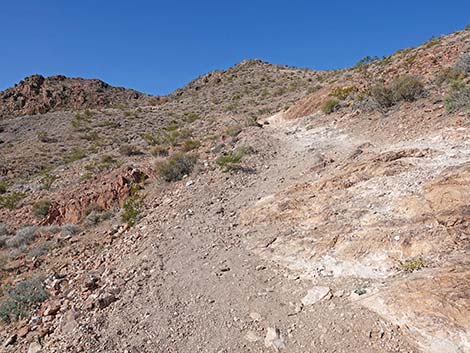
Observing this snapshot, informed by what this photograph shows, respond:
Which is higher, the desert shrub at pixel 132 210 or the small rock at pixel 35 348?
the desert shrub at pixel 132 210

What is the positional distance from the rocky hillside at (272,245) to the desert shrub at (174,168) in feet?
0.13

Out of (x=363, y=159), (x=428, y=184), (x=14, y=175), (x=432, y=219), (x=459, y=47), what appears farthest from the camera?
(x=14, y=175)

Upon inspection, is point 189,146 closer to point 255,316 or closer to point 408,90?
point 408,90

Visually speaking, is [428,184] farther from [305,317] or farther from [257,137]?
[257,137]

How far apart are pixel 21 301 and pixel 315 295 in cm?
495

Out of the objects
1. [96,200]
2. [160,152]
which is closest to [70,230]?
[96,200]

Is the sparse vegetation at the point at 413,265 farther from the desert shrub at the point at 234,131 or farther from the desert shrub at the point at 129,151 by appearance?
the desert shrub at the point at 129,151

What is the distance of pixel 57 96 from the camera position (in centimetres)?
4953

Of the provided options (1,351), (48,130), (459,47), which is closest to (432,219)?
(1,351)

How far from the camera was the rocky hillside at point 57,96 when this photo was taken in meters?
47.0

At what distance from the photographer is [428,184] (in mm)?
5668

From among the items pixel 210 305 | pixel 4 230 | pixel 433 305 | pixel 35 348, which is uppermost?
pixel 4 230

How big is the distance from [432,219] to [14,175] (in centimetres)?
2065

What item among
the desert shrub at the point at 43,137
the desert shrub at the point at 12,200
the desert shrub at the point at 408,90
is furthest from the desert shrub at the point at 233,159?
the desert shrub at the point at 43,137
